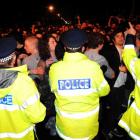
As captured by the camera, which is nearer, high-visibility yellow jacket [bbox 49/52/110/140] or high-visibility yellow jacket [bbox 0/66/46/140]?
high-visibility yellow jacket [bbox 0/66/46/140]

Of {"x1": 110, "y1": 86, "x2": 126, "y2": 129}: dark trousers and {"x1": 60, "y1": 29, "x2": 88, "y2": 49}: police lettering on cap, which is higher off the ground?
A: {"x1": 60, "y1": 29, "x2": 88, "y2": 49}: police lettering on cap

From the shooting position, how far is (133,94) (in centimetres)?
370

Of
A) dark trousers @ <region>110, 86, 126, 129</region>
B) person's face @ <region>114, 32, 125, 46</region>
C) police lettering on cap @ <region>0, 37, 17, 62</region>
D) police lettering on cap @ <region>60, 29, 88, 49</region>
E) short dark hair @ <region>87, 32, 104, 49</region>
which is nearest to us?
police lettering on cap @ <region>0, 37, 17, 62</region>

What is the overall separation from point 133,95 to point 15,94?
1.53 meters

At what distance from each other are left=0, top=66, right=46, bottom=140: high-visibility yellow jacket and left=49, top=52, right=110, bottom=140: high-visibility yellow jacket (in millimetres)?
385

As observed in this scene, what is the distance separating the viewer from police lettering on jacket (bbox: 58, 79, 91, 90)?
349cm

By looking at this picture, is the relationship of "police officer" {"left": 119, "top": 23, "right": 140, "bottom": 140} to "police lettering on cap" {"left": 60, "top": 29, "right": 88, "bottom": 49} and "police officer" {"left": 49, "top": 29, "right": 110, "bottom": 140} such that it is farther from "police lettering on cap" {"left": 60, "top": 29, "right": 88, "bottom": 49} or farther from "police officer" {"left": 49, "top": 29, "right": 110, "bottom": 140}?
"police lettering on cap" {"left": 60, "top": 29, "right": 88, "bottom": 49}

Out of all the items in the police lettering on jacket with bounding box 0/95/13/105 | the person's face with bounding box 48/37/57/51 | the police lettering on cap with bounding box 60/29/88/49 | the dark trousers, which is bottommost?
the dark trousers

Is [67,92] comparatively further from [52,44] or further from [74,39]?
[52,44]

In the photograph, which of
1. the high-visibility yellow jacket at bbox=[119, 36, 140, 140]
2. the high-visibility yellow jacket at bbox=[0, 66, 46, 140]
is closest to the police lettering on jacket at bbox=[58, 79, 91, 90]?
the high-visibility yellow jacket at bbox=[0, 66, 46, 140]

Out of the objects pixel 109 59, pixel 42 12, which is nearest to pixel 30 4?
pixel 42 12

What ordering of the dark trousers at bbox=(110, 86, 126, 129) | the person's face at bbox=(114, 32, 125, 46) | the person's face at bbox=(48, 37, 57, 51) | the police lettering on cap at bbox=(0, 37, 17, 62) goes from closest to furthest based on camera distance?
the police lettering on cap at bbox=(0, 37, 17, 62), the dark trousers at bbox=(110, 86, 126, 129), the person's face at bbox=(114, 32, 125, 46), the person's face at bbox=(48, 37, 57, 51)

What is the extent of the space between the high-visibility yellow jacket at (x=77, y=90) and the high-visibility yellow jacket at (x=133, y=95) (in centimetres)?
38

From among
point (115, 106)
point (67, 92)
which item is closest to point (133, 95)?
point (67, 92)
